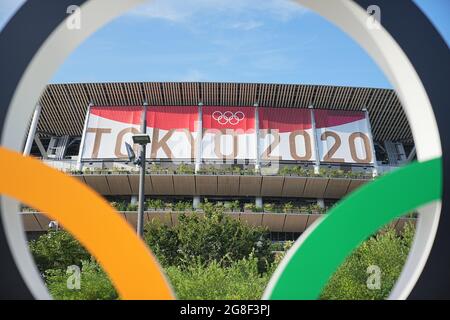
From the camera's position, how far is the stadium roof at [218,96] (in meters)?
44.2

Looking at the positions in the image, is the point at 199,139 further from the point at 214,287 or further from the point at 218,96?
the point at 214,287

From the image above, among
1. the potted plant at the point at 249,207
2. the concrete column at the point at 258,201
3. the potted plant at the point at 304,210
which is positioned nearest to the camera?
the potted plant at the point at 249,207

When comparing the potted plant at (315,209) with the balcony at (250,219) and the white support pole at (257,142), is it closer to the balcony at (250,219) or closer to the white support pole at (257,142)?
the balcony at (250,219)

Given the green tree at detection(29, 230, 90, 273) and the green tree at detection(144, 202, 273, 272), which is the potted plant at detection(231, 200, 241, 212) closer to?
the green tree at detection(144, 202, 273, 272)

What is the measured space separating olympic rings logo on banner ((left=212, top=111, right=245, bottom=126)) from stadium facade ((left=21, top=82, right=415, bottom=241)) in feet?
0.35

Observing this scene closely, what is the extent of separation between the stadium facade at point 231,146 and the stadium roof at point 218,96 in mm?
100

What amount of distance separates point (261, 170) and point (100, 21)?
3505cm

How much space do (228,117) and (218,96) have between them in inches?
92.2

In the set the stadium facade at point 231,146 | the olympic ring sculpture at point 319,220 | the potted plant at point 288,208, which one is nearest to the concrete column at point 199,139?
the stadium facade at point 231,146

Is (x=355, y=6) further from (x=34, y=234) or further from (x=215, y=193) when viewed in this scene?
(x=34, y=234)

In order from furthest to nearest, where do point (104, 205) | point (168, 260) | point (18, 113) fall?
point (168, 260) < point (18, 113) < point (104, 205)

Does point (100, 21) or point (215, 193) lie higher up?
point (215, 193)
